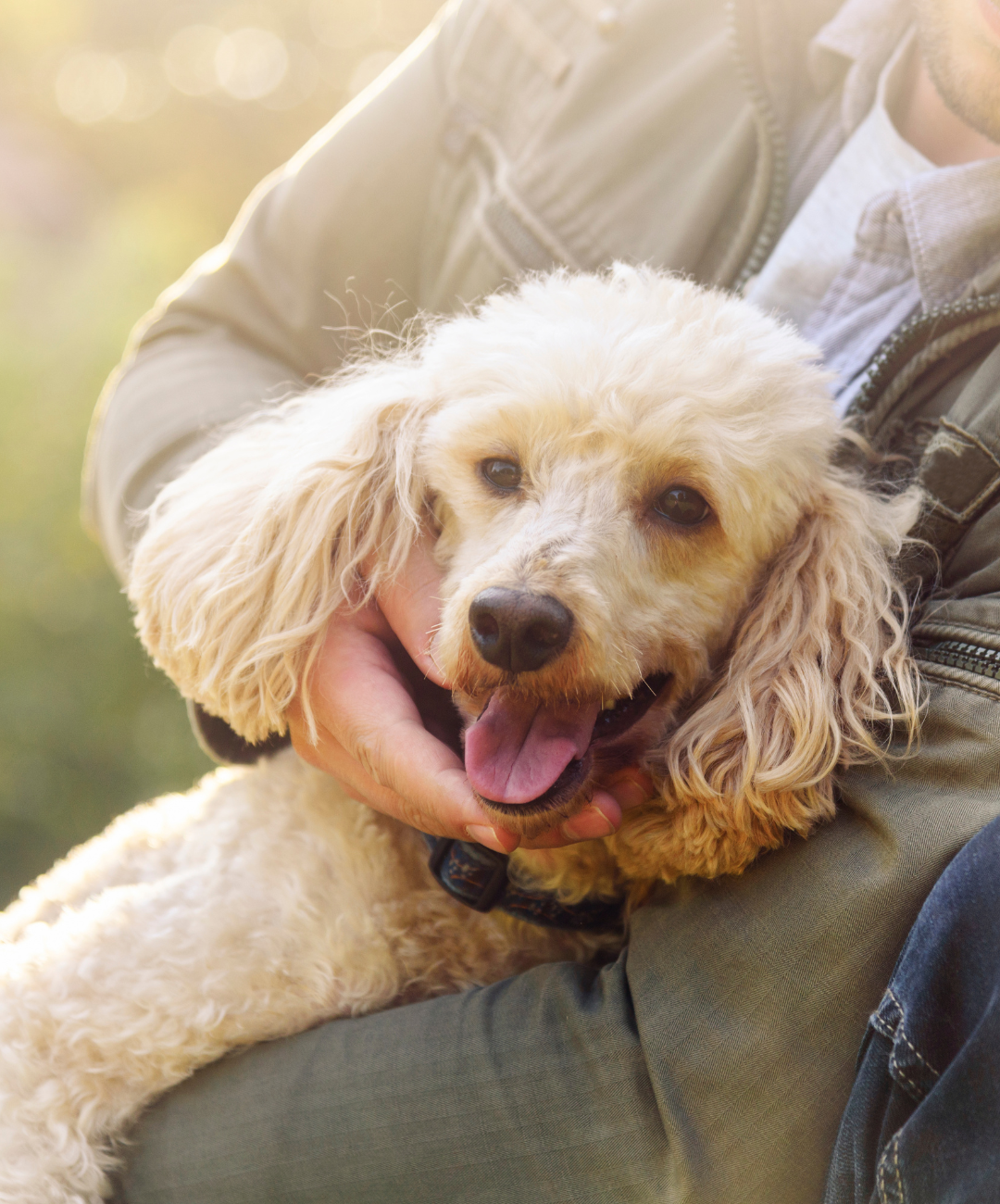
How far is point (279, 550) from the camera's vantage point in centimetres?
163

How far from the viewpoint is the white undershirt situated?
170 cm

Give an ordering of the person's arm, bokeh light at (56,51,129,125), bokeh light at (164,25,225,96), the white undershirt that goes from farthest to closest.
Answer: bokeh light at (164,25,225,96)
bokeh light at (56,51,129,125)
the person's arm
the white undershirt

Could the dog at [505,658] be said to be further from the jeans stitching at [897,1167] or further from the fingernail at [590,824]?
the jeans stitching at [897,1167]

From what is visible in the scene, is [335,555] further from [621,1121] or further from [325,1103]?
[621,1121]

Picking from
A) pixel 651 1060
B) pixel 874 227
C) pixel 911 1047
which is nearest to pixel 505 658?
pixel 651 1060

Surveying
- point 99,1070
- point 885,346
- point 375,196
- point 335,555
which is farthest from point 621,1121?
point 375,196

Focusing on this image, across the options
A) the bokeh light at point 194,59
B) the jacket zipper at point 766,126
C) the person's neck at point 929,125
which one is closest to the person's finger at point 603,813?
the jacket zipper at point 766,126

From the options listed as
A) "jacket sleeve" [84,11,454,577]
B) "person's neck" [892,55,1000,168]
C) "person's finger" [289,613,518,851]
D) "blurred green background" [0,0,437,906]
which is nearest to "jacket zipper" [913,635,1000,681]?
"person's finger" [289,613,518,851]

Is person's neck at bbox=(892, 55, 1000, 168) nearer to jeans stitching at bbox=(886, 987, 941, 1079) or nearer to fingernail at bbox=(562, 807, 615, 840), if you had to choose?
fingernail at bbox=(562, 807, 615, 840)

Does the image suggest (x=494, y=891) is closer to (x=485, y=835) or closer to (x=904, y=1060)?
(x=485, y=835)

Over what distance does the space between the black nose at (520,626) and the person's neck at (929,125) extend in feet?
3.91

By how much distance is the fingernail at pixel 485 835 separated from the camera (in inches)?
50.9

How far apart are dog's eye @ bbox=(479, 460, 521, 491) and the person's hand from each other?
17 cm

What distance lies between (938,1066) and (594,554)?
0.76 meters
